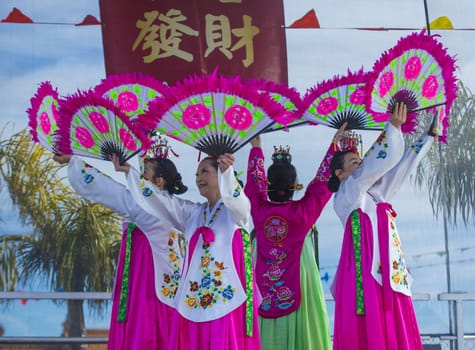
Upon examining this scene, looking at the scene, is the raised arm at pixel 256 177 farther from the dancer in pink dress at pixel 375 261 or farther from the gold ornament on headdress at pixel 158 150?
the dancer in pink dress at pixel 375 261

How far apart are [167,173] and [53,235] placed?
58.4 inches

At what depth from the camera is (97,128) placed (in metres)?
4.16

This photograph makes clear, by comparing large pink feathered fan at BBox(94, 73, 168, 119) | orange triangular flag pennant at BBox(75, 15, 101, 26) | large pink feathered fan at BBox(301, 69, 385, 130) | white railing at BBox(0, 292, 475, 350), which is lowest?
white railing at BBox(0, 292, 475, 350)

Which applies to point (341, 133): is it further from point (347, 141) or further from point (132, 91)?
point (132, 91)

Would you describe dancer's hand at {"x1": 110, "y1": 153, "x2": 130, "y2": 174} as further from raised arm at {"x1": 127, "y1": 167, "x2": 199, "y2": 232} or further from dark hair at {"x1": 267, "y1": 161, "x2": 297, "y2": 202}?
dark hair at {"x1": 267, "y1": 161, "x2": 297, "y2": 202}

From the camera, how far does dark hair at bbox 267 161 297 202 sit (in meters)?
4.66

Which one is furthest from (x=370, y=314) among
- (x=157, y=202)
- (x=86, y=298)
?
(x=86, y=298)

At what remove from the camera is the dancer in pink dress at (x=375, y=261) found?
4.02 meters

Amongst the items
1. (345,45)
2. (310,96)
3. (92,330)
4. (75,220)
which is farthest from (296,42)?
(92,330)

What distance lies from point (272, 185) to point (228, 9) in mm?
1661

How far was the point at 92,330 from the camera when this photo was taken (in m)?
5.57

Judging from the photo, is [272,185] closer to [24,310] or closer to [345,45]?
[345,45]

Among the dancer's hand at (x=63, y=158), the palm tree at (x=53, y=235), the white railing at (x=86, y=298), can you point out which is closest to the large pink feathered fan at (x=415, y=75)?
the dancer's hand at (x=63, y=158)

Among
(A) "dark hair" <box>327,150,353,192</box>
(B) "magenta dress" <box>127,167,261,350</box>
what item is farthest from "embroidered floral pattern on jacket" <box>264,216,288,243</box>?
(B) "magenta dress" <box>127,167,261,350</box>
